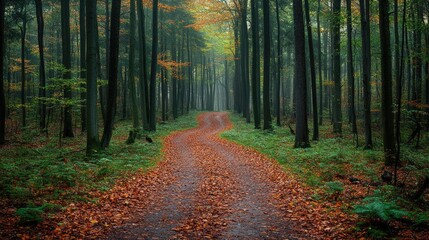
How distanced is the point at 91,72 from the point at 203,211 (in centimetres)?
776

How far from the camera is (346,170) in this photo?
1012 cm

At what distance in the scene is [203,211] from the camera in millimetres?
6922

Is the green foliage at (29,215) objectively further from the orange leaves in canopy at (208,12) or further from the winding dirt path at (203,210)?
the orange leaves in canopy at (208,12)

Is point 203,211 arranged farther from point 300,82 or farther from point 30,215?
point 300,82

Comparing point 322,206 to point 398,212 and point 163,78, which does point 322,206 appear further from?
point 163,78

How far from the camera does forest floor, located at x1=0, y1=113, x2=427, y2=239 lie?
552 centimetres

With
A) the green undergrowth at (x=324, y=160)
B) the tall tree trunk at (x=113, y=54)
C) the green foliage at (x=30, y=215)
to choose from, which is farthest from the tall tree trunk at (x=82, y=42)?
the green foliage at (x=30, y=215)

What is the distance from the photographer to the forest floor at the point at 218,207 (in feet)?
18.1

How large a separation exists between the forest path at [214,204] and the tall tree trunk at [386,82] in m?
3.85

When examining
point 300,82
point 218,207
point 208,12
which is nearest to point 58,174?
point 218,207

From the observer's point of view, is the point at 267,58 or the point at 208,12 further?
the point at 208,12

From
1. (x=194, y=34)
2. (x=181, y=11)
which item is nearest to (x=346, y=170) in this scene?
(x=181, y=11)

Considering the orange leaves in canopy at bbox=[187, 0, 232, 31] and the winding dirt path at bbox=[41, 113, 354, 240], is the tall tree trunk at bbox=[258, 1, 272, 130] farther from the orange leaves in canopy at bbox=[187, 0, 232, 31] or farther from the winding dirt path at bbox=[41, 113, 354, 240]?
the winding dirt path at bbox=[41, 113, 354, 240]

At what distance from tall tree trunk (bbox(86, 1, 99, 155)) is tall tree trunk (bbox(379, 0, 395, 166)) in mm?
10366
